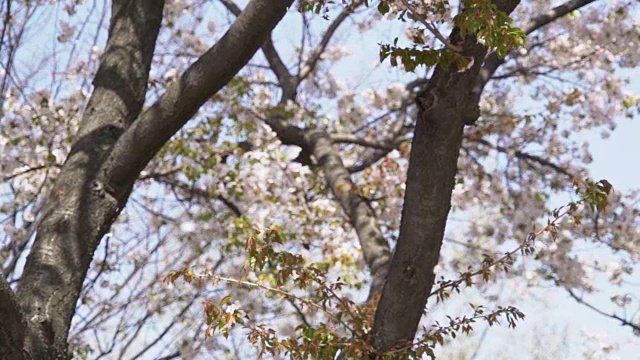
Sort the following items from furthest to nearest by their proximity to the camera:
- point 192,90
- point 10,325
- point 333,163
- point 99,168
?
point 333,163, point 99,168, point 192,90, point 10,325

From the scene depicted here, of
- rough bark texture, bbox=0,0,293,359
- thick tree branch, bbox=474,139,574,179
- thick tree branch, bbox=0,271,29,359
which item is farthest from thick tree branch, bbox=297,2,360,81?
thick tree branch, bbox=0,271,29,359

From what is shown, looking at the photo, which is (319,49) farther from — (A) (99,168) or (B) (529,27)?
(A) (99,168)

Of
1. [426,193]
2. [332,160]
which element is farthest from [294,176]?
[426,193]

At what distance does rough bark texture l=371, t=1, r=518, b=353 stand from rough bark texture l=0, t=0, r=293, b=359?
2.31ft

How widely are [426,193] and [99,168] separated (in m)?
1.29

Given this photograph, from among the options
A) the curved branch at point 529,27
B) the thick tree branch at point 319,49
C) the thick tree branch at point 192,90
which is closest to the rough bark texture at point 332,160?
the thick tree branch at point 319,49

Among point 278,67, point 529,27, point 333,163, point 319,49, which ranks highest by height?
point 319,49

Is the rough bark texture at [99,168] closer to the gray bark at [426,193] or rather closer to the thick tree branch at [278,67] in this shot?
the gray bark at [426,193]

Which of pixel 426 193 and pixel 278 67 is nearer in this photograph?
pixel 426 193

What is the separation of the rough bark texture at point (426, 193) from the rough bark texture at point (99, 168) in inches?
27.7

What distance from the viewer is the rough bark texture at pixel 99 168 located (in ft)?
10.4

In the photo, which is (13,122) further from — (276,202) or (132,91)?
(132,91)

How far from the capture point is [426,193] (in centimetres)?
296

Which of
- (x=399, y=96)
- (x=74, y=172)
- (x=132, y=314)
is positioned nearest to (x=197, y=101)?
(x=74, y=172)
